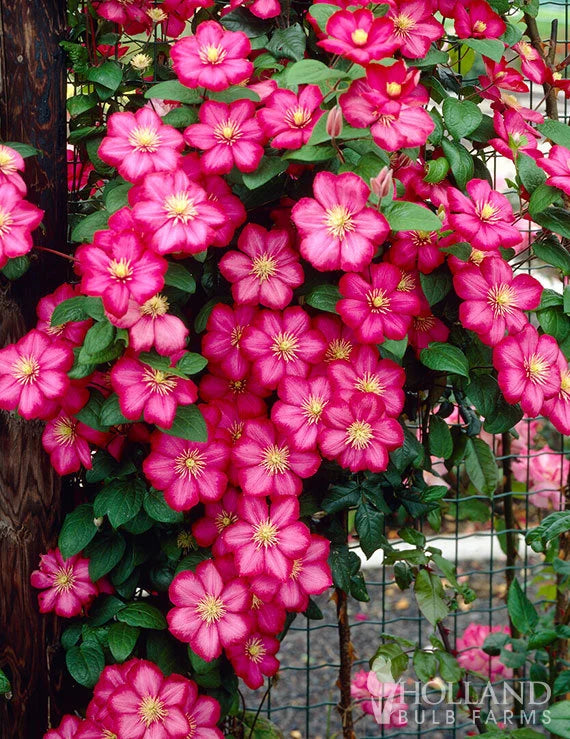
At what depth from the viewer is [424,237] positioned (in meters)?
1.05

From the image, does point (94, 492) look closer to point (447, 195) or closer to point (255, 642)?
point (255, 642)

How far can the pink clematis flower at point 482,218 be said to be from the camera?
1.03m

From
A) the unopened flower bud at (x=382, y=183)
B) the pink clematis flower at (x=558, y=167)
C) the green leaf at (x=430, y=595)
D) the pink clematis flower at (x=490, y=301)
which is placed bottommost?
the green leaf at (x=430, y=595)

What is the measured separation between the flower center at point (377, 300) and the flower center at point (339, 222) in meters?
0.09

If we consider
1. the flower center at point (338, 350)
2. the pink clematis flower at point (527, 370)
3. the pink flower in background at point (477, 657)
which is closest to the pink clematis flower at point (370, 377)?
the flower center at point (338, 350)

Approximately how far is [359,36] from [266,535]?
1.93 ft

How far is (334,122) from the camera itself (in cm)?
93

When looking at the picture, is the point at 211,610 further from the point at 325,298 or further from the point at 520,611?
the point at 520,611

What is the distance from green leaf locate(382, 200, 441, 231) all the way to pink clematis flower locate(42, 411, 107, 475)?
1.54 feet

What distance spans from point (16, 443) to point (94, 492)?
0.44 ft

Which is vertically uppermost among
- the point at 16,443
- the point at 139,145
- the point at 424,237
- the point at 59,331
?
the point at 139,145

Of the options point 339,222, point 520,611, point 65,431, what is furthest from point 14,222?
point 520,611

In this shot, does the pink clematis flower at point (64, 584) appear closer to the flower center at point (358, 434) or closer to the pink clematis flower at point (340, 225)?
the flower center at point (358, 434)

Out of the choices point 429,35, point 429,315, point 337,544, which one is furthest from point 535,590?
point 429,35
